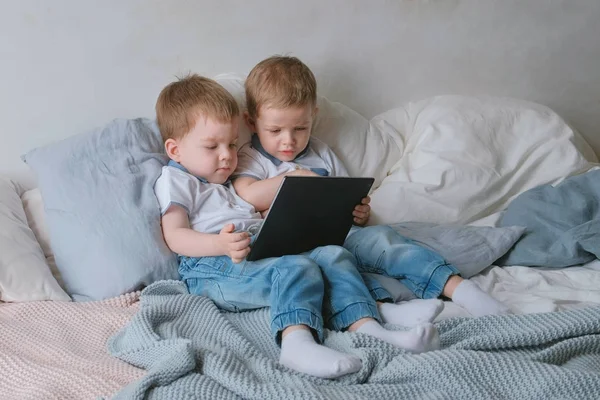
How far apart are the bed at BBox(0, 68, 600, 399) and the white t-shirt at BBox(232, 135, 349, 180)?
2.4 inches

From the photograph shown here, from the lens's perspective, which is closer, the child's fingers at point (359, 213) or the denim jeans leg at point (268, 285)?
the denim jeans leg at point (268, 285)

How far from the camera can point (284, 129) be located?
5.30 ft

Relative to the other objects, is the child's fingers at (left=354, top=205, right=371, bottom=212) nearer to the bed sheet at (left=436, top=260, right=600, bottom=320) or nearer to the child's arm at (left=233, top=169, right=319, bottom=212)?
the child's arm at (left=233, top=169, right=319, bottom=212)

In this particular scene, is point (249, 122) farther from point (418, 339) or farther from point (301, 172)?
point (418, 339)

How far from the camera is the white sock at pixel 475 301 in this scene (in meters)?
1.35

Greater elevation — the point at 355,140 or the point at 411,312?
the point at 355,140

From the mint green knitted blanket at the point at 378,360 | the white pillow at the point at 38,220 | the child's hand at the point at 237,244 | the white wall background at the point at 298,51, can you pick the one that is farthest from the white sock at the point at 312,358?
the white wall background at the point at 298,51

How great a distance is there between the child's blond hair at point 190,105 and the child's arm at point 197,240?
198 mm

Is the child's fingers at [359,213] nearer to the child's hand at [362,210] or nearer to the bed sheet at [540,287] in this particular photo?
the child's hand at [362,210]

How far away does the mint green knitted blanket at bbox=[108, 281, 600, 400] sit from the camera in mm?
1065

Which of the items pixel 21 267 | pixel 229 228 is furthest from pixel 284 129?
pixel 21 267

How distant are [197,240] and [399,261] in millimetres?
441

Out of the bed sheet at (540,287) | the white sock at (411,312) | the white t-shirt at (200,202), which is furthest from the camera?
the white t-shirt at (200,202)

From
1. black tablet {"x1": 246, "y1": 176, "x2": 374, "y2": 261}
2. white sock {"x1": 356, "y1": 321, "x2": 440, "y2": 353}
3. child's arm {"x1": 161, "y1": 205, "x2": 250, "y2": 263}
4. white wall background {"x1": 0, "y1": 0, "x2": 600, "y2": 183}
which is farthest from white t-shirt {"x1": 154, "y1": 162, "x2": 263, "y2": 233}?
white sock {"x1": 356, "y1": 321, "x2": 440, "y2": 353}
